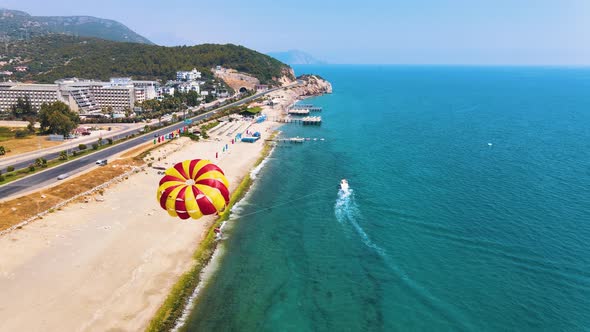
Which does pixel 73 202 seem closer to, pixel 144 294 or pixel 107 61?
pixel 144 294

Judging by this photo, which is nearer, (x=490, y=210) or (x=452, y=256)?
(x=452, y=256)

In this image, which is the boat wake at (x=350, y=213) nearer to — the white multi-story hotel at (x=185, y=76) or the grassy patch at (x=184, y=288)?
the grassy patch at (x=184, y=288)

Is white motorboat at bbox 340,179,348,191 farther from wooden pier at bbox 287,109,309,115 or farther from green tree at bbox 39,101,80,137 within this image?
wooden pier at bbox 287,109,309,115

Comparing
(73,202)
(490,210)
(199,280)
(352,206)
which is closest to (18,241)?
(73,202)

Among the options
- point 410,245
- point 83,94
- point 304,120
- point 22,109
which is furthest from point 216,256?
point 83,94

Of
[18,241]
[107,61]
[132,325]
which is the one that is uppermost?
[107,61]

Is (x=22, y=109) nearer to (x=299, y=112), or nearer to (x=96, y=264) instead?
(x=299, y=112)

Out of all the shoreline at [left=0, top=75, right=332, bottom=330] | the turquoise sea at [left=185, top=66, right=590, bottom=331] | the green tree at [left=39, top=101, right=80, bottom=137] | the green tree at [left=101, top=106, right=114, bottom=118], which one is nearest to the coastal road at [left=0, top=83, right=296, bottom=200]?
the shoreline at [left=0, top=75, right=332, bottom=330]
